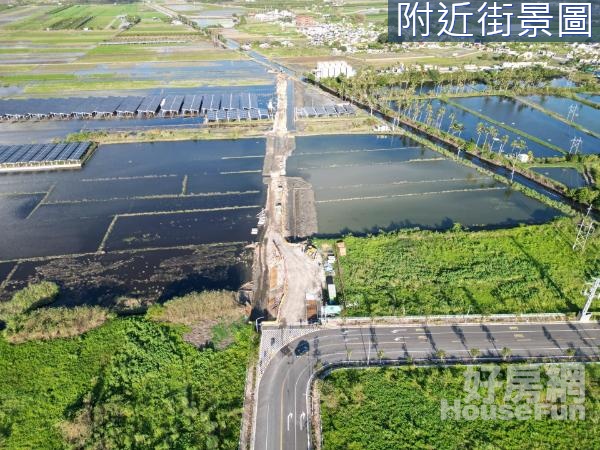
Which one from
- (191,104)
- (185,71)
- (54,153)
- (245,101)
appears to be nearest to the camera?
(54,153)

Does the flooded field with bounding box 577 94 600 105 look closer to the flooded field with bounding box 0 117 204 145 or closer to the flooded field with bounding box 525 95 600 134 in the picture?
the flooded field with bounding box 525 95 600 134

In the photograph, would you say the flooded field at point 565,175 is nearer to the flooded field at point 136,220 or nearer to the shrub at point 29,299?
the flooded field at point 136,220

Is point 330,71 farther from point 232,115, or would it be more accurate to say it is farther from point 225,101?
point 232,115

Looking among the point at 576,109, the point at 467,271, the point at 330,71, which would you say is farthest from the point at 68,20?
the point at 467,271

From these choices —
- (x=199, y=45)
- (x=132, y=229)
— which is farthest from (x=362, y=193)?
(x=199, y=45)

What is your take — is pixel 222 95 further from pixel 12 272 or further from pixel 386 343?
pixel 386 343
